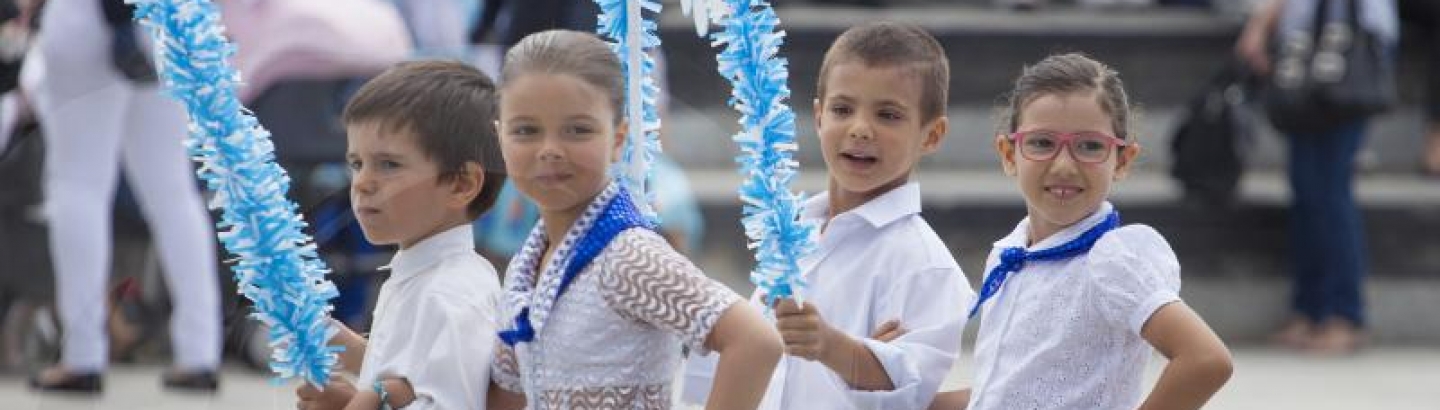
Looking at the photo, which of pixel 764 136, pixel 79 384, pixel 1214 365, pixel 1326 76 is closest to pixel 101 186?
pixel 79 384

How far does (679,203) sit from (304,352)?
1.10 ft

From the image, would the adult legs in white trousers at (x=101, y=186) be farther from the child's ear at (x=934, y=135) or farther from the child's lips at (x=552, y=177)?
the child's ear at (x=934, y=135)

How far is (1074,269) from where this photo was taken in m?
2.00

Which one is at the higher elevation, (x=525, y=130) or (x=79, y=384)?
(x=525, y=130)

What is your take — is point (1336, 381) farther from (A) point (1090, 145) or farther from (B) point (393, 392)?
(B) point (393, 392)

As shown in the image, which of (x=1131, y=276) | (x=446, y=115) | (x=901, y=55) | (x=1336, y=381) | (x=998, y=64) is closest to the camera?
(x=446, y=115)

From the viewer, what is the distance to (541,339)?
187 centimetres

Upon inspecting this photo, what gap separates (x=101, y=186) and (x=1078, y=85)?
3.12 ft

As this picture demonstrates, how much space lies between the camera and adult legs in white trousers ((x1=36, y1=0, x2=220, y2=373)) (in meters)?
2.01

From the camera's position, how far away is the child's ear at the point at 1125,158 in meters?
2.04

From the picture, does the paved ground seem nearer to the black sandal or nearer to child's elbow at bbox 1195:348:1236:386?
child's elbow at bbox 1195:348:1236:386

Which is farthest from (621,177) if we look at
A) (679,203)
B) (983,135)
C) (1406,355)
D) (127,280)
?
(1406,355)

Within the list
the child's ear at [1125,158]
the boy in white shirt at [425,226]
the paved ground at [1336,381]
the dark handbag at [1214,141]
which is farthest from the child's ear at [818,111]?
the paved ground at [1336,381]

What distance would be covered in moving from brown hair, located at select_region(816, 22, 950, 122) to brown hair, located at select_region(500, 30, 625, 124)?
0.30 metres
